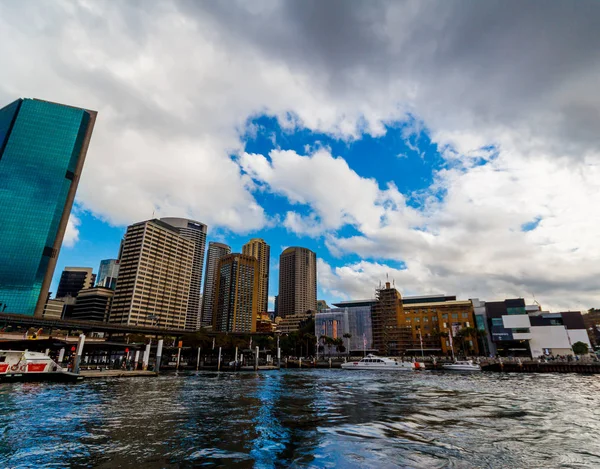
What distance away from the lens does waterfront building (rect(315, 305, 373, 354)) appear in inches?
6978

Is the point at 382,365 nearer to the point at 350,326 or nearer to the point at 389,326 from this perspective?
the point at 389,326

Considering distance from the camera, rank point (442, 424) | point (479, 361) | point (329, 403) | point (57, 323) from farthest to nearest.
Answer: point (57, 323)
point (479, 361)
point (329, 403)
point (442, 424)

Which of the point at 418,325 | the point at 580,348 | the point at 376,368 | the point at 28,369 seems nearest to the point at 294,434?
the point at 28,369

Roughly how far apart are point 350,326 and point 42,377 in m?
153

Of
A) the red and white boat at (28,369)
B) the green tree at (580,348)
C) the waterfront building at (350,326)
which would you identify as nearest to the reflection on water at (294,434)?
the red and white boat at (28,369)

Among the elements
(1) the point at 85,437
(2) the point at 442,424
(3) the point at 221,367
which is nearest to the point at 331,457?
(2) the point at 442,424

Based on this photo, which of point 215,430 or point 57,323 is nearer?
point 215,430

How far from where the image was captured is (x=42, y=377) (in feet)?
155

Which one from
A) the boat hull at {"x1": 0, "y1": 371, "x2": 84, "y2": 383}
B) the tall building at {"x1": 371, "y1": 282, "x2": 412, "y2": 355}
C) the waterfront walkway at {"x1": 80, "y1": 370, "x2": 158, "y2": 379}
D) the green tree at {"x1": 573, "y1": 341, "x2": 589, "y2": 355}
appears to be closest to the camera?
the boat hull at {"x1": 0, "y1": 371, "x2": 84, "y2": 383}

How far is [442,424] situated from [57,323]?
14947cm

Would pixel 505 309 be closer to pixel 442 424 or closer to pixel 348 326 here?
pixel 348 326

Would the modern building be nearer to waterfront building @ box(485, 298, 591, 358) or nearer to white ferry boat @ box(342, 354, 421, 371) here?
waterfront building @ box(485, 298, 591, 358)

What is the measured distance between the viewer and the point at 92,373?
56.2 meters

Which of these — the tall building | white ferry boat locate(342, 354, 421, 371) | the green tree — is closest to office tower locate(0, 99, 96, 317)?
white ferry boat locate(342, 354, 421, 371)
